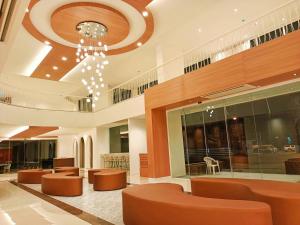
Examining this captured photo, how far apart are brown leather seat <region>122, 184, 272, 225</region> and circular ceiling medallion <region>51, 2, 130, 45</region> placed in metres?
6.17

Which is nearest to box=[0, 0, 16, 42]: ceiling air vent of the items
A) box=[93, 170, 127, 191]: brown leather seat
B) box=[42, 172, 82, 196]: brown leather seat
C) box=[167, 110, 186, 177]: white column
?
box=[42, 172, 82, 196]: brown leather seat

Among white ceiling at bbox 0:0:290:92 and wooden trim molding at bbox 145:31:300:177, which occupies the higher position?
white ceiling at bbox 0:0:290:92

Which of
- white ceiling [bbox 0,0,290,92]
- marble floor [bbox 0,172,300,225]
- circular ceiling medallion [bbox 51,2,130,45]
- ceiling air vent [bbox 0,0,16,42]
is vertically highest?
white ceiling [bbox 0,0,290,92]

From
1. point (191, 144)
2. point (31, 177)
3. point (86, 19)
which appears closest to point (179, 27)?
point (86, 19)

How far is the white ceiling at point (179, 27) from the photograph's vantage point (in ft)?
28.1

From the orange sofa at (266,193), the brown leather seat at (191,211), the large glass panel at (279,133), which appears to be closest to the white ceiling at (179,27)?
the large glass panel at (279,133)

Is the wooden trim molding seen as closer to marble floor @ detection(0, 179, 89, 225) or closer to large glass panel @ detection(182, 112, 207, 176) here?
large glass panel @ detection(182, 112, 207, 176)

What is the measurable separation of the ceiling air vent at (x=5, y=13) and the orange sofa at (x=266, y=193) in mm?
4646

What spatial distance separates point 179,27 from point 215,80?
365cm

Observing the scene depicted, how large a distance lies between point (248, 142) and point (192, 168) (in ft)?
9.36

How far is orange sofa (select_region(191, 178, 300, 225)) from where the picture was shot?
3510mm

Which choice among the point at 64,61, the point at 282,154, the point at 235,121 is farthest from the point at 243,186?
the point at 64,61

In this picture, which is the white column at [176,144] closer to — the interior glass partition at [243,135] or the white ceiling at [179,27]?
the interior glass partition at [243,135]

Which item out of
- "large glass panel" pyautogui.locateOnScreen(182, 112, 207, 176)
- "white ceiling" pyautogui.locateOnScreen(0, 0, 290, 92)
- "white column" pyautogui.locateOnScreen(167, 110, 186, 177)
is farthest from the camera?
"large glass panel" pyautogui.locateOnScreen(182, 112, 207, 176)
